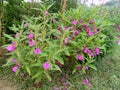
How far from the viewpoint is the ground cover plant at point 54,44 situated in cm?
190

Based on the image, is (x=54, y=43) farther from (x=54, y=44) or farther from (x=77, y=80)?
(x=77, y=80)

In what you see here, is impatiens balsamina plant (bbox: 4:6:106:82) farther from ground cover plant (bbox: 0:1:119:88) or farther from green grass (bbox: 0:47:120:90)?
green grass (bbox: 0:47:120:90)

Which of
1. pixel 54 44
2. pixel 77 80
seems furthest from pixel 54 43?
pixel 77 80

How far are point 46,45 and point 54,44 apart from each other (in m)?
0.11

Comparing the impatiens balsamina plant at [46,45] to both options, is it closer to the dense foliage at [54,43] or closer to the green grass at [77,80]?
the dense foliage at [54,43]

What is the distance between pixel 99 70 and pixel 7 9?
6.79 feet

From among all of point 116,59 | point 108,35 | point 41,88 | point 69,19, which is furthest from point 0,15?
point 116,59

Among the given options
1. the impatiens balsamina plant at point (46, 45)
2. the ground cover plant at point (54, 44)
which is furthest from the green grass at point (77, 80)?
the impatiens balsamina plant at point (46, 45)

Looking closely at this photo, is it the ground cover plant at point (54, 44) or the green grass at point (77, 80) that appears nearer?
the ground cover plant at point (54, 44)

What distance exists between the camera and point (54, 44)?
200 centimetres

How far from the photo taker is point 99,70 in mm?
2875

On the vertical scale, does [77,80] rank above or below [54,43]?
below

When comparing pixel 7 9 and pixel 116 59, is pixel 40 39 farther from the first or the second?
pixel 116 59

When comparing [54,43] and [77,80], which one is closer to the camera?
[54,43]
